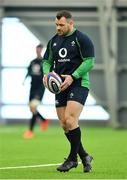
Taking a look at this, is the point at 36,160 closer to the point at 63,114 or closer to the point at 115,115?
the point at 63,114

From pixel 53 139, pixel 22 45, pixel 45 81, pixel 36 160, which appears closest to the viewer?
pixel 45 81

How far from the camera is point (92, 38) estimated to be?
86.5ft

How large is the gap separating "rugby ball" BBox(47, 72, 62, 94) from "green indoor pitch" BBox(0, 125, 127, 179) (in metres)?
1.14

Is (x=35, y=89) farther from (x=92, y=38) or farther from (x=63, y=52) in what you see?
(x=63, y=52)

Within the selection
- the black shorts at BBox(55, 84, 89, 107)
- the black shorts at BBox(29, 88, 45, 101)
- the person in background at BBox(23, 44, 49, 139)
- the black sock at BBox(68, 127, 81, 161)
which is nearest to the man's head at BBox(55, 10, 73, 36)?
the black shorts at BBox(55, 84, 89, 107)

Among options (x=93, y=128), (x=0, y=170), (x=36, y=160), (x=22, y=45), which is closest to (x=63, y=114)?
(x=0, y=170)

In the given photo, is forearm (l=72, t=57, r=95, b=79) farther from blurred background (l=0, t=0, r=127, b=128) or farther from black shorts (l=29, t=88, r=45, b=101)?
blurred background (l=0, t=0, r=127, b=128)

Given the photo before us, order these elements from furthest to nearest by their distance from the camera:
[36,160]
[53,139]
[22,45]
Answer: [22,45], [53,139], [36,160]

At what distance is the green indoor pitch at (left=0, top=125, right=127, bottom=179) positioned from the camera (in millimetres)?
10328

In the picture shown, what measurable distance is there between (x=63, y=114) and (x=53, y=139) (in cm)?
854

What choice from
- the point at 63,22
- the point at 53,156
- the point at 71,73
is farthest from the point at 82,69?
the point at 53,156

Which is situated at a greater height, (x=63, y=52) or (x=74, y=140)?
(x=63, y=52)

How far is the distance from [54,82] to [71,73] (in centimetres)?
31

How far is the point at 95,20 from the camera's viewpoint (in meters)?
26.2
